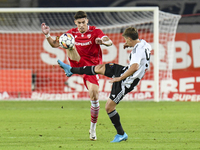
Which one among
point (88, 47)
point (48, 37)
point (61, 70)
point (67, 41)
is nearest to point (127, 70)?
point (67, 41)

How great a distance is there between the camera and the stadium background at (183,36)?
12.6 metres

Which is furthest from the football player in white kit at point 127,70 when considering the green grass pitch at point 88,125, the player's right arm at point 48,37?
the player's right arm at point 48,37

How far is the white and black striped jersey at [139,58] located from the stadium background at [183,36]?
24.0 ft

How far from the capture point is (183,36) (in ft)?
46.7

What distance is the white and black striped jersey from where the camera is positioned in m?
5.36

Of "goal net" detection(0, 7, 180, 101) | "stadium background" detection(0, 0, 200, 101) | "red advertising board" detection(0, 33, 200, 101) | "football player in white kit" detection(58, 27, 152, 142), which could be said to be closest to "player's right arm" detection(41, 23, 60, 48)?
"football player in white kit" detection(58, 27, 152, 142)

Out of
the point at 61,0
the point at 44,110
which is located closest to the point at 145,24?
the point at 44,110

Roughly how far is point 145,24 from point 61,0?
704cm

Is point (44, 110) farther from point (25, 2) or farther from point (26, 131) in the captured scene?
point (25, 2)

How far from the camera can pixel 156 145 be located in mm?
5375

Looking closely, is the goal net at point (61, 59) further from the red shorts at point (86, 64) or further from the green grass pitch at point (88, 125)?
the red shorts at point (86, 64)

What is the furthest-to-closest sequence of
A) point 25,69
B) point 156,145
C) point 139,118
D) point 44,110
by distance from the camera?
point 25,69 < point 44,110 < point 139,118 < point 156,145

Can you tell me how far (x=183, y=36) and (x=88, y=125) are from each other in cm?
776

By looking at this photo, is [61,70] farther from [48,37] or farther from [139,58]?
[139,58]
